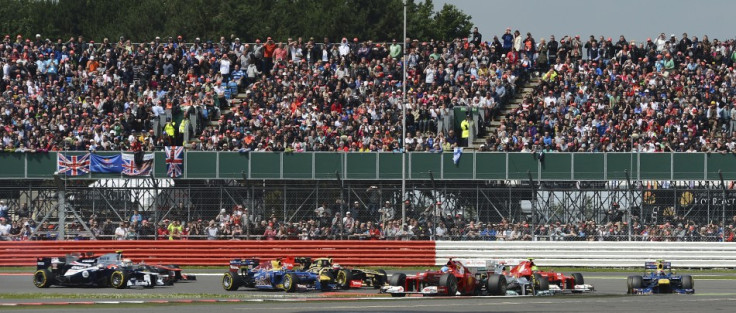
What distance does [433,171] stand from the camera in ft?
133

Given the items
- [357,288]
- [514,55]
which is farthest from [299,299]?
[514,55]

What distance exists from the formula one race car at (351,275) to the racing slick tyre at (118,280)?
4027 millimetres

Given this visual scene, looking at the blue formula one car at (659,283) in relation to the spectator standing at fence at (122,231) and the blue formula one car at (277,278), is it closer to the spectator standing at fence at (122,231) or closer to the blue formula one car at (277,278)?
the blue formula one car at (277,278)

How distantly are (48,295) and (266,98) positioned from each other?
18.2m

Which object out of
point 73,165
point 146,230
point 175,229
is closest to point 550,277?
point 175,229

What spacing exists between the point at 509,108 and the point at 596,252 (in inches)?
334

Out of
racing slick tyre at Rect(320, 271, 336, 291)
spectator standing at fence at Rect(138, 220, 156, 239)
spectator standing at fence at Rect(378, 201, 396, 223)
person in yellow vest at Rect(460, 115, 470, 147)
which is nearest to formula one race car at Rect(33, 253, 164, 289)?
racing slick tyre at Rect(320, 271, 336, 291)

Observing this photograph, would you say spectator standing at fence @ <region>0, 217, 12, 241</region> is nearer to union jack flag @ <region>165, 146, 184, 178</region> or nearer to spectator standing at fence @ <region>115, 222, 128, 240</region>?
spectator standing at fence @ <region>115, 222, 128, 240</region>

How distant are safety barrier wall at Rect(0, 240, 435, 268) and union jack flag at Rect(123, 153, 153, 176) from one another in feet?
13.2

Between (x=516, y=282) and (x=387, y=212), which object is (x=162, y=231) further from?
(x=516, y=282)

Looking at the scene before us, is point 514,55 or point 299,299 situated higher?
point 514,55

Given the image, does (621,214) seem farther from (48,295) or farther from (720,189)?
(48,295)

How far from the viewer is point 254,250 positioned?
37.2m

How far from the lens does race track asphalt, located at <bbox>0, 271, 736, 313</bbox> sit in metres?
23.4
